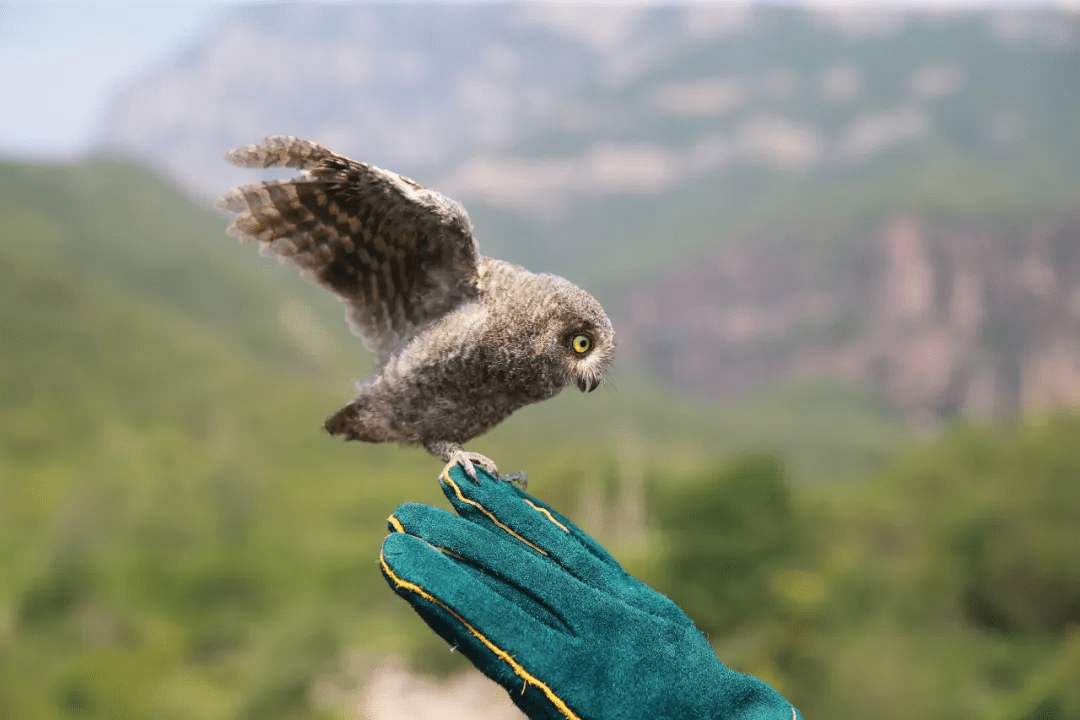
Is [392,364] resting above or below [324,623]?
below

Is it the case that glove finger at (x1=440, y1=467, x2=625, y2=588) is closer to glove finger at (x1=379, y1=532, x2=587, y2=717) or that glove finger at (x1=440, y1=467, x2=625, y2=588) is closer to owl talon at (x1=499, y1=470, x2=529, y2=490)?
owl talon at (x1=499, y1=470, x2=529, y2=490)

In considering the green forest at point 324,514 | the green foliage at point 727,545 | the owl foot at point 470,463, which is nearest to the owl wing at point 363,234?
the owl foot at point 470,463

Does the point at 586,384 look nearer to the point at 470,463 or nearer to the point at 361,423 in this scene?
the point at 470,463

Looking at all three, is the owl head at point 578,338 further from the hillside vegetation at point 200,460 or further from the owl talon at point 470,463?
the hillside vegetation at point 200,460

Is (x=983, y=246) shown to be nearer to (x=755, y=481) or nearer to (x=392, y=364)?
(x=755, y=481)

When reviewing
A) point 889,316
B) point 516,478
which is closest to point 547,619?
point 516,478

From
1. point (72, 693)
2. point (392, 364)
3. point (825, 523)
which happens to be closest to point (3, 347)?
point (72, 693)
